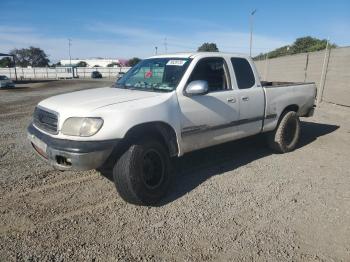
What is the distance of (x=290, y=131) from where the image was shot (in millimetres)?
6961

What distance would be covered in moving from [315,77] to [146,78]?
13.7 meters

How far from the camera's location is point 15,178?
5184 millimetres

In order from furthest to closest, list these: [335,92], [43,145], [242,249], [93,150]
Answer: [335,92] → [43,145] → [93,150] → [242,249]

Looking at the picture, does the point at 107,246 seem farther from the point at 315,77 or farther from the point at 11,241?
the point at 315,77

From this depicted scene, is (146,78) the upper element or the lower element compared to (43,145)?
upper

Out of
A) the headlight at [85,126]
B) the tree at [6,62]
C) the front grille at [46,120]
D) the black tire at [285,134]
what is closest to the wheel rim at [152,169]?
the headlight at [85,126]

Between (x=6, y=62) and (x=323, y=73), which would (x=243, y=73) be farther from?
(x=6, y=62)

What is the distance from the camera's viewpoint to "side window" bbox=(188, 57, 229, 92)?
508cm

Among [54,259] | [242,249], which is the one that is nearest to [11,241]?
[54,259]

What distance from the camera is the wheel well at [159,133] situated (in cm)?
420

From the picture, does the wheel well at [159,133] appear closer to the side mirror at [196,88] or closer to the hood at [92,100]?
the hood at [92,100]

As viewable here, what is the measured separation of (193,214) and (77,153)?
153cm

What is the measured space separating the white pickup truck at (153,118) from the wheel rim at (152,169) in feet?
0.04

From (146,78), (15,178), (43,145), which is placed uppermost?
(146,78)
